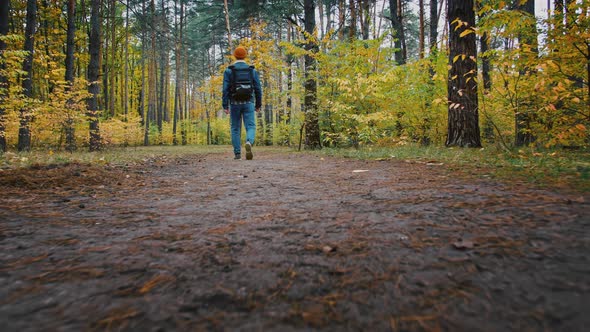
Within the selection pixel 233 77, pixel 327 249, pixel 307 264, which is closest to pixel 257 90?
Result: pixel 233 77

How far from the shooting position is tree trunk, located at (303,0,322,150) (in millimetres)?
7982

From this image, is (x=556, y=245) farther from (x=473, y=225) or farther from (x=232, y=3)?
(x=232, y=3)

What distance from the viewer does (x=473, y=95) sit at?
A: 5398mm

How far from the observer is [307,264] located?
3.60 ft

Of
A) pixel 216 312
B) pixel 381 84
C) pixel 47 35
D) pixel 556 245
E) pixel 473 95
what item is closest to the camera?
pixel 216 312

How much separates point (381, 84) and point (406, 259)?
684cm

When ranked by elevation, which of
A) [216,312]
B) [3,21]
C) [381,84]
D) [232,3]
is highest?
[232,3]

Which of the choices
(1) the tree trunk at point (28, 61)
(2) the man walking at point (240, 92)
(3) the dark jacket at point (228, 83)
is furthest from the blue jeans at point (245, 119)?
(1) the tree trunk at point (28, 61)

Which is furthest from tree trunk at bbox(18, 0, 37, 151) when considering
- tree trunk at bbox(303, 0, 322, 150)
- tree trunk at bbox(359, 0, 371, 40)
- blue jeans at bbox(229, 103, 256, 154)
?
tree trunk at bbox(359, 0, 371, 40)

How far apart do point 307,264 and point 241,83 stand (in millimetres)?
5278

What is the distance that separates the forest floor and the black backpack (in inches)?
160

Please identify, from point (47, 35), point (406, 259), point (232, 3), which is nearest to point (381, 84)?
point (406, 259)

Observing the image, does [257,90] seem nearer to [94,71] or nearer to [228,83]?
[228,83]

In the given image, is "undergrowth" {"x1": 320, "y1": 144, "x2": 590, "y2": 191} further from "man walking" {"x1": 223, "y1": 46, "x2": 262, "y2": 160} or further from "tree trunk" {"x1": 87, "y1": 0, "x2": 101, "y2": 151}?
"tree trunk" {"x1": 87, "y1": 0, "x2": 101, "y2": 151}
